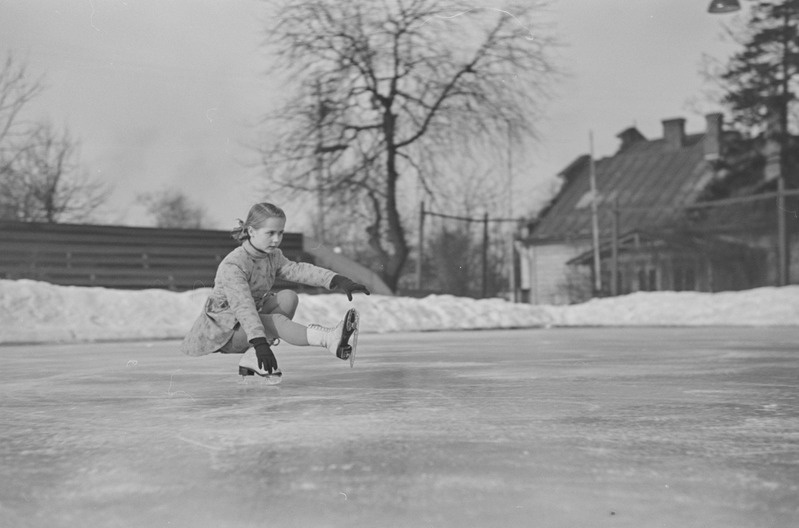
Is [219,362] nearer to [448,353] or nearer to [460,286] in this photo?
[448,353]

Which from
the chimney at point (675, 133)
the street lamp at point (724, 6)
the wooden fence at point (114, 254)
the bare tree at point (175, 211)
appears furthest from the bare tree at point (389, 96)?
the chimney at point (675, 133)

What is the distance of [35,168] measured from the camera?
1434cm

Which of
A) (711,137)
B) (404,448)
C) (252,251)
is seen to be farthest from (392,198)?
(711,137)

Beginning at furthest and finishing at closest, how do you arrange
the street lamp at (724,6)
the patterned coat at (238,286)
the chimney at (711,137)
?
the chimney at (711,137)
the street lamp at (724,6)
the patterned coat at (238,286)

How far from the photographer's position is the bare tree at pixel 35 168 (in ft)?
40.8

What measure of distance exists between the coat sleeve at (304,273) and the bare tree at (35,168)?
9561 mm

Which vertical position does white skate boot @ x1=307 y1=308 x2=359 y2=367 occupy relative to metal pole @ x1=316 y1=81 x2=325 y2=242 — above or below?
below

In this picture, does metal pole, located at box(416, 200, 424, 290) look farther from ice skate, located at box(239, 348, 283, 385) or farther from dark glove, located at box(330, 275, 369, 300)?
dark glove, located at box(330, 275, 369, 300)

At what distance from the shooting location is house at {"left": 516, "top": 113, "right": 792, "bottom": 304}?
19781 millimetres

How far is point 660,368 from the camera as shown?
5.30m

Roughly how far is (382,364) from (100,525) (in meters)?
3.95

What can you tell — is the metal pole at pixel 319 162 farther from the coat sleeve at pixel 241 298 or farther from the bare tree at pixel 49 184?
the coat sleeve at pixel 241 298

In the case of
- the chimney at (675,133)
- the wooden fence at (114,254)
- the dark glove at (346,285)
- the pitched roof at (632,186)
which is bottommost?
the dark glove at (346,285)

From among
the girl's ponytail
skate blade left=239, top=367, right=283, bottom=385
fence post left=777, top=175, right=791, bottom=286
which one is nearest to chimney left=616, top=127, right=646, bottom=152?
fence post left=777, top=175, right=791, bottom=286
